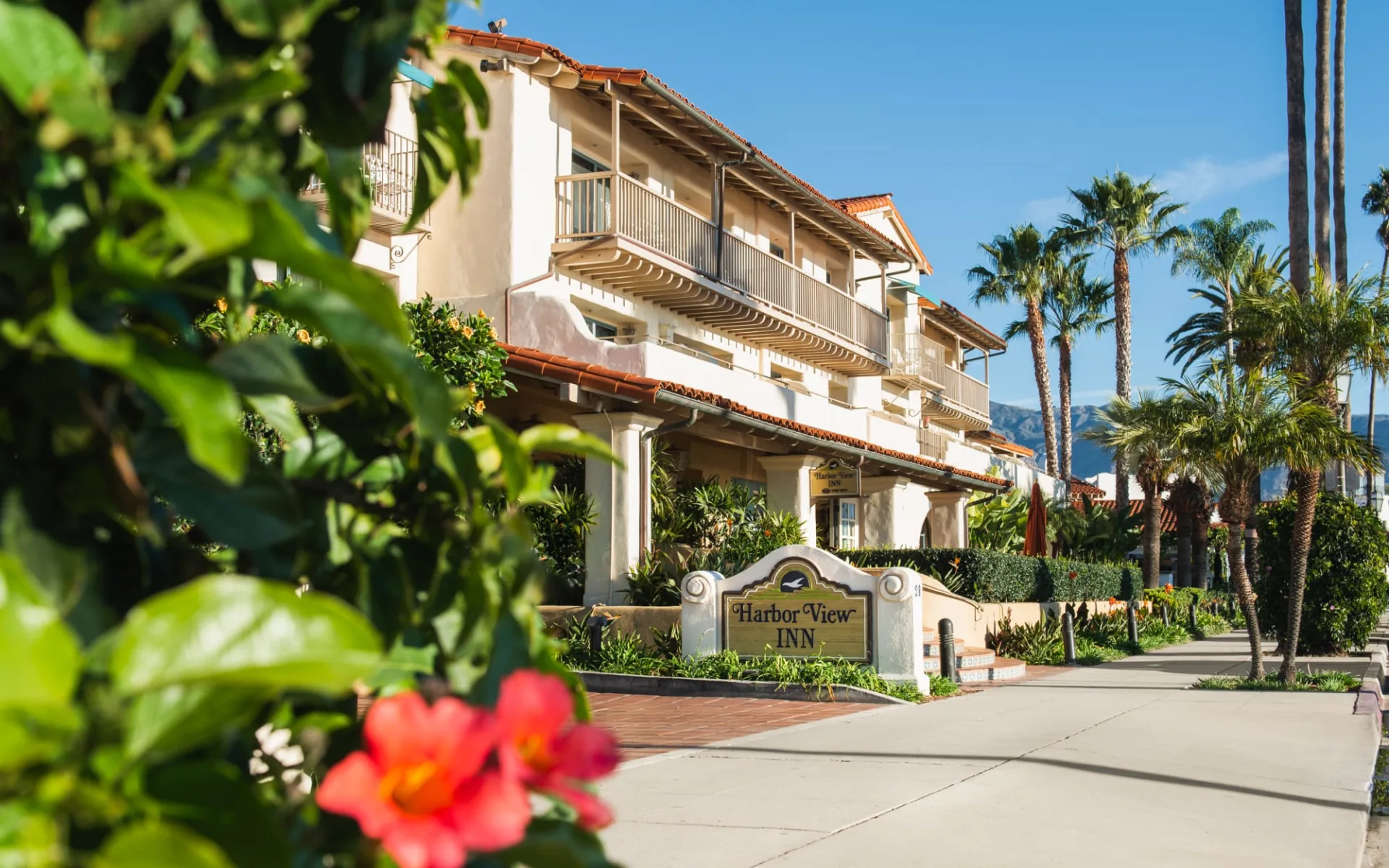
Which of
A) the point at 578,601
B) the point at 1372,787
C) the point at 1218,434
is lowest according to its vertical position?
the point at 1372,787

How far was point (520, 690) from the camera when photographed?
893 mm

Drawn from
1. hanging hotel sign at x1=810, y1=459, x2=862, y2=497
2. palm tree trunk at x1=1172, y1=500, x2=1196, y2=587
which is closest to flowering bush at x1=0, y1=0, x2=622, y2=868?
hanging hotel sign at x1=810, y1=459, x2=862, y2=497

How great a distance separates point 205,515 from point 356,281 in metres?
0.23

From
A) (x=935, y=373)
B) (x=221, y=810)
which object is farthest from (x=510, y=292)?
(x=935, y=373)

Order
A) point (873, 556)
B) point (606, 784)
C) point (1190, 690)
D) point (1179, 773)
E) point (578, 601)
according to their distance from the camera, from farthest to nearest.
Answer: point (873, 556) < point (578, 601) < point (1190, 690) < point (1179, 773) < point (606, 784)

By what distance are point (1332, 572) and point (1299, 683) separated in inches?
196

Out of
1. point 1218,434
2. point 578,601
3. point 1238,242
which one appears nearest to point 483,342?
point 578,601

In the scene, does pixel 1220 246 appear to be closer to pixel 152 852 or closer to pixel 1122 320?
pixel 1122 320

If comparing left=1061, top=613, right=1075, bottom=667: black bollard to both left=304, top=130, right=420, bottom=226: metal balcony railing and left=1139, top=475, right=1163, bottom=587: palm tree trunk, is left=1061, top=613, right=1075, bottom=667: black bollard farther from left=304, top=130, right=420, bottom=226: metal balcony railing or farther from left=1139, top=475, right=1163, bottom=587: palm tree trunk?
left=1139, top=475, right=1163, bottom=587: palm tree trunk

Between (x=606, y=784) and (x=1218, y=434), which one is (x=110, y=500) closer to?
(x=606, y=784)

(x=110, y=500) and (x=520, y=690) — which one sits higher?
(x=110, y=500)

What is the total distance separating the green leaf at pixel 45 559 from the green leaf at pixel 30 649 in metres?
0.05

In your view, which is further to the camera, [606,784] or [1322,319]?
[1322,319]

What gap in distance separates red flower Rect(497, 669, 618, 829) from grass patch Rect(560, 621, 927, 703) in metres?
13.0
